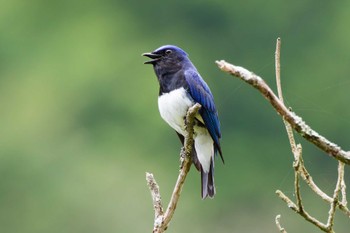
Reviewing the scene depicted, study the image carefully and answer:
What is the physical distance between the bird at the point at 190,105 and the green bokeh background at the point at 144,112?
44.3 ft

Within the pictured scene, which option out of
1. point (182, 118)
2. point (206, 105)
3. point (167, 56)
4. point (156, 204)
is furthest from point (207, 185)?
point (156, 204)

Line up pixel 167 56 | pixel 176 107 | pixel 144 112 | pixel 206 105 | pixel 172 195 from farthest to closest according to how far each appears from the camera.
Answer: pixel 144 112, pixel 167 56, pixel 206 105, pixel 176 107, pixel 172 195

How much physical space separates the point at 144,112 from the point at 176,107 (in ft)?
70.9

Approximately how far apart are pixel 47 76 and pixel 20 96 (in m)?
1.64

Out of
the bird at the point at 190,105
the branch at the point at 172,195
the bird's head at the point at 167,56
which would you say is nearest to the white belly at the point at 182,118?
the bird at the point at 190,105

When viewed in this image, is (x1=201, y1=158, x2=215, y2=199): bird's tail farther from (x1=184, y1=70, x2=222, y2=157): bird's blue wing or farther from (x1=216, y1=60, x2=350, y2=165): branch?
(x1=216, y1=60, x2=350, y2=165): branch

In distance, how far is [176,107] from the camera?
598 cm

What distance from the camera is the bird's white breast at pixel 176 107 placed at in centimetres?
595

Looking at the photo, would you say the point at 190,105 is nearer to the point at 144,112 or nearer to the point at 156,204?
the point at 156,204

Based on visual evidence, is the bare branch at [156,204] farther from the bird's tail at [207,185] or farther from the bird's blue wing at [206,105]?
the bird's blue wing at [206,105]

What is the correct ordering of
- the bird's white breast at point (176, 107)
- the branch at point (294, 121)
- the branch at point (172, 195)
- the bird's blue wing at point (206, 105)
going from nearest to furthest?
the branch at point (294, 121) → the branch at point (172, 195) → the bird's white breast at point (176, 107) → the bird's blue wing at point (206, 105)

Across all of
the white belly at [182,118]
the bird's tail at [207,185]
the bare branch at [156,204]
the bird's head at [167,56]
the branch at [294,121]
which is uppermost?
the bird's head at [167,56]

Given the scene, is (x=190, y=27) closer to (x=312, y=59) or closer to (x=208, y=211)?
(x=312, y=59)

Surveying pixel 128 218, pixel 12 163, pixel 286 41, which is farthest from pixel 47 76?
pixel 128 218
